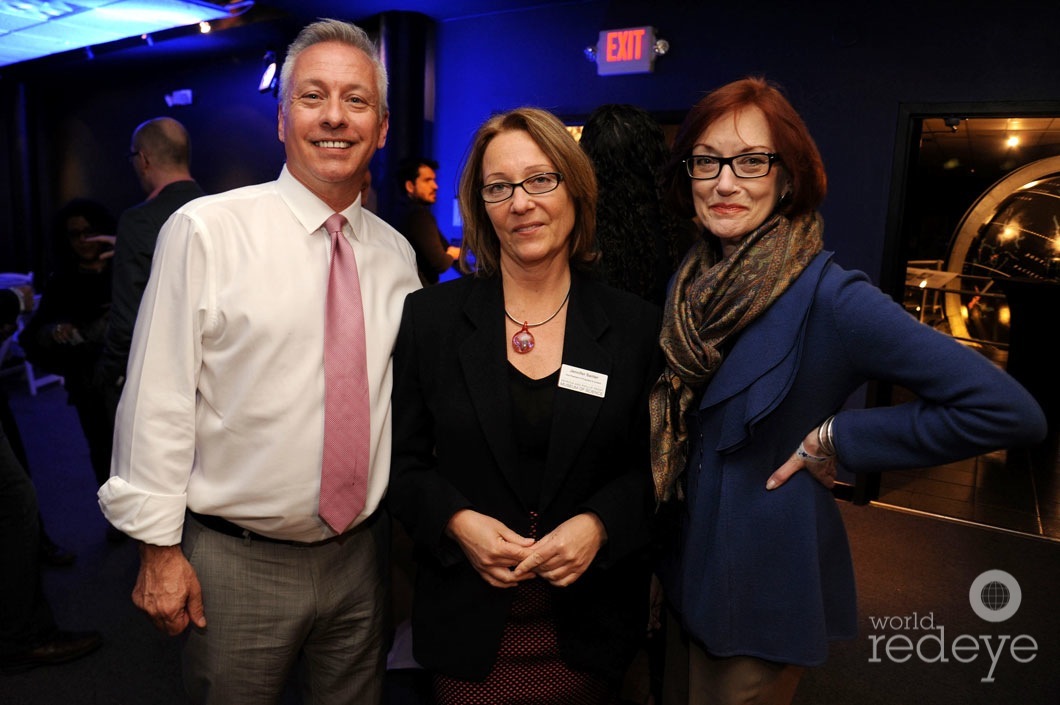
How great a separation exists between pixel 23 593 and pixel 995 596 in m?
4.22

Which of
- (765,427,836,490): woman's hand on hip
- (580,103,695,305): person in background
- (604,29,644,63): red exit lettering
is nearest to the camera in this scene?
(765,427,836,490): woman's hand on hip

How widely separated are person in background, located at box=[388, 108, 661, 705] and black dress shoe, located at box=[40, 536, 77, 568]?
2716 mm

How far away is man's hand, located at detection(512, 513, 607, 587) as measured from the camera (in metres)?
1.32

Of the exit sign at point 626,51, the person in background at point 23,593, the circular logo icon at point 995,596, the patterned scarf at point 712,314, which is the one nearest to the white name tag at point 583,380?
the patterned scarf at point 712,314

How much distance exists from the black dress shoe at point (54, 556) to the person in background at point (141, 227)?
737 millimetres

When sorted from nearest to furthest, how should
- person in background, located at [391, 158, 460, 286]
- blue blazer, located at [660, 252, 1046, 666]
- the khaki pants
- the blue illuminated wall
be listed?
A: 1. blue blazer, located at [660, 252, 1046, 666]
2. the khaki pants
3. the blue illuminated wall
4. person in background, located at [391, 158, 460, 286]

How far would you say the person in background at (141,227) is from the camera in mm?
2873

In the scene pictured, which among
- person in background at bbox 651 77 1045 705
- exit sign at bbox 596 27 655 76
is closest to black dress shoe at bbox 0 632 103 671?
person in background at bbox 651 77 1045 705

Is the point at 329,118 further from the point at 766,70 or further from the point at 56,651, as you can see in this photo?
the point at 766,70

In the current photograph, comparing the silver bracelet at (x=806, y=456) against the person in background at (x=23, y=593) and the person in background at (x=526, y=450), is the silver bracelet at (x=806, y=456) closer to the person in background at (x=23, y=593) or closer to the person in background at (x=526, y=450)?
the person in background at (x=526, y=450)

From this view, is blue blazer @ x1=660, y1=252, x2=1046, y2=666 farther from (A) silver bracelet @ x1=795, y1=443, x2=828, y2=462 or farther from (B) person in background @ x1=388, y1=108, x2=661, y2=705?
(B) person in background @ x1=388, y1=108, x2=661, y2=705

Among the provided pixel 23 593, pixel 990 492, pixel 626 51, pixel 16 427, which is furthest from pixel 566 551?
pixel 990 492

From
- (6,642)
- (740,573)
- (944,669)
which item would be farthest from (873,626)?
(6,642)

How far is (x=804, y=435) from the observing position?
52.3 inches
